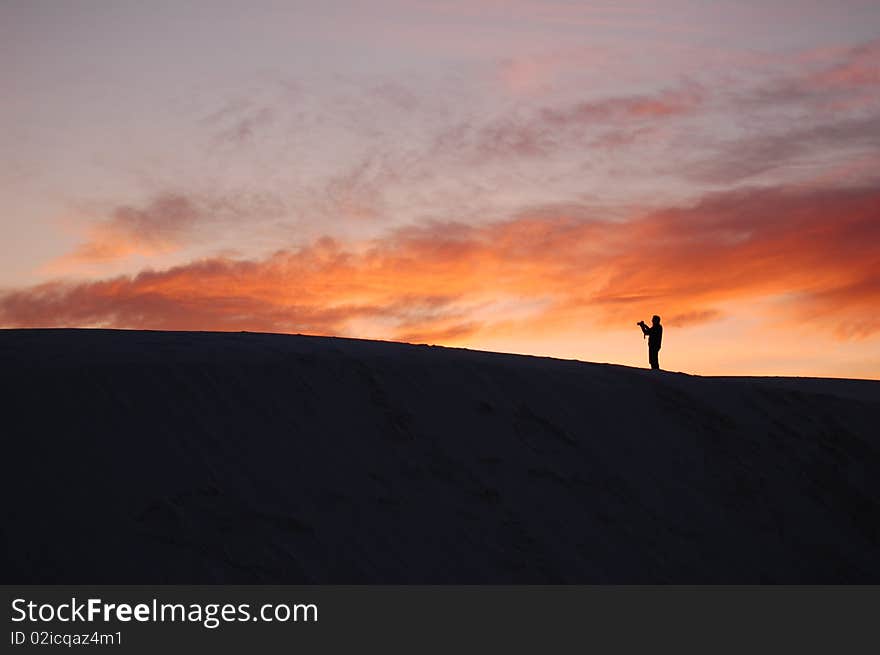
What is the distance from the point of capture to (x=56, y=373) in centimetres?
1100

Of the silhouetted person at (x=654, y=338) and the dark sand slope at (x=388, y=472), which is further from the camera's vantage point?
the silhouetted person at (x=654, y=338)

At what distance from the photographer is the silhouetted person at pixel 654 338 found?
633 inches

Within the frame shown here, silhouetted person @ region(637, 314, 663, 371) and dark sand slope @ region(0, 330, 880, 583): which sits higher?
silhouetted person @ region(637, 314, 663, 371)

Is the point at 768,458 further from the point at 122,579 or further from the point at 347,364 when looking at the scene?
the point at 122,579

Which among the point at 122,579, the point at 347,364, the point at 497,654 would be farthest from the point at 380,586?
the point at 347,364

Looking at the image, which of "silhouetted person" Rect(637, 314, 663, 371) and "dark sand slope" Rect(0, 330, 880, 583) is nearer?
"dark sand slope" Rect(0, 330, 880, 583)

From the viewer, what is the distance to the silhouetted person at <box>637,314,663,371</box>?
52.7 feet

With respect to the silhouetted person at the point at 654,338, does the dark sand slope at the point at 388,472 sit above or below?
below

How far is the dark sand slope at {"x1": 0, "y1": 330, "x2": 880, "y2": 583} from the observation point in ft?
29.8

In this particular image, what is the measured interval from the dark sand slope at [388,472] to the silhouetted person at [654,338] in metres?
1.76

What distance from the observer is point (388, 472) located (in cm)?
1052

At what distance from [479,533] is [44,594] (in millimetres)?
4031

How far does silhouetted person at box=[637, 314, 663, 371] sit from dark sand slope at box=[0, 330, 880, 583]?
1.76m

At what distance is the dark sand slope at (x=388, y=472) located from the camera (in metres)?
9.07
